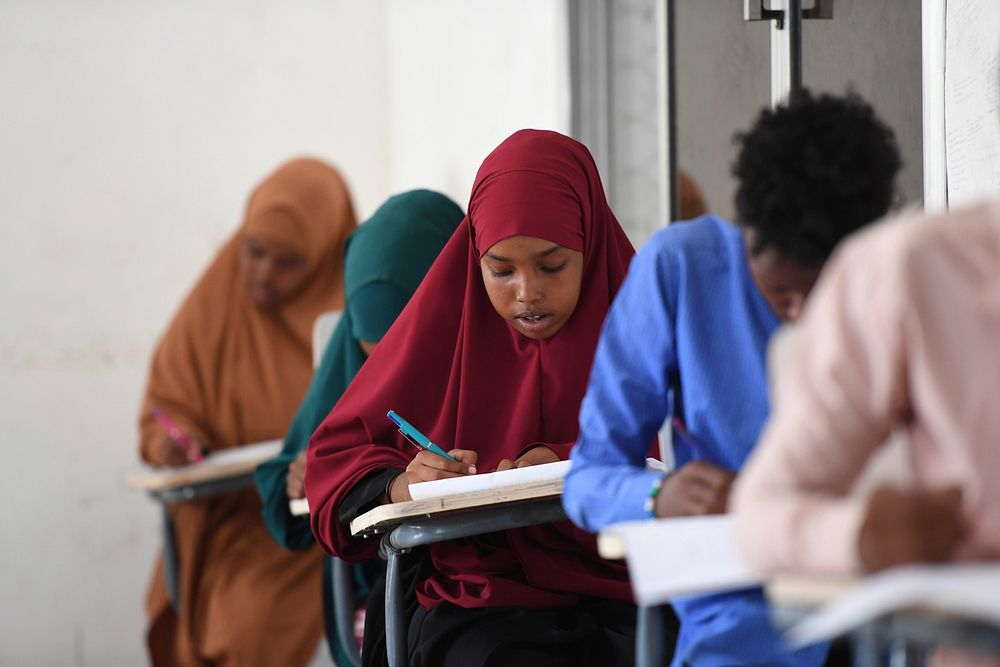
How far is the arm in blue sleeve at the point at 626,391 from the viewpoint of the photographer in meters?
1.47

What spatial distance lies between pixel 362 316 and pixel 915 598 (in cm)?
199

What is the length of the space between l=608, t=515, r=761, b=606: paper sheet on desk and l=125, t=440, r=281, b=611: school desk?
6.88ft

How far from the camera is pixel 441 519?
1.84 meters

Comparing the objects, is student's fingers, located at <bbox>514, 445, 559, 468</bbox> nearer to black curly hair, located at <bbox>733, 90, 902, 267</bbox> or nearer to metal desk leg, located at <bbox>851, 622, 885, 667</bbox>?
black curly hair, located at <bbox>733, 90, 902, 267</bbox>

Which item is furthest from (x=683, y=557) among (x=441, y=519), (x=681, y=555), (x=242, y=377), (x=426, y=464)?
(x=242, y=377)

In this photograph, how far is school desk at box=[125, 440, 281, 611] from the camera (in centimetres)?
325

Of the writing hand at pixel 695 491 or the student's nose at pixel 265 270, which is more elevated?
the student's nose at pixel 265 270

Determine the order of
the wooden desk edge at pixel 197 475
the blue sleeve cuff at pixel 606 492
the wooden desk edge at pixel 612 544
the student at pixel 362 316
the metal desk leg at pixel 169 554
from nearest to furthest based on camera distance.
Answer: the wooden desk edge at pixel 612 544, the blue sleeve cuff at pixel 606 492, the student at pixel 362 316, the wooden desk edge at pixel 197 475, the metal desk leg at pixel 169 554

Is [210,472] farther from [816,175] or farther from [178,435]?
[816,175]

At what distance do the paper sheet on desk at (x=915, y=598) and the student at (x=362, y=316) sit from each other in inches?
75.1

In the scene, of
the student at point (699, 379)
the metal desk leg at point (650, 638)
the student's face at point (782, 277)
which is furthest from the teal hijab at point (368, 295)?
the student's face at point (782, 277)

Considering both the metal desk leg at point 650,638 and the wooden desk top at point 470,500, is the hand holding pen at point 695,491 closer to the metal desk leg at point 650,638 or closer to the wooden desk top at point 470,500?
the metal desk leg at point 650,638

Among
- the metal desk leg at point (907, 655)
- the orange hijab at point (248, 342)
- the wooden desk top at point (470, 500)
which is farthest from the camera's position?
the orange hijab at point (248, 342)

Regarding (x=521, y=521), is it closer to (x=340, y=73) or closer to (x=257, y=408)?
(x=257, y=408)
